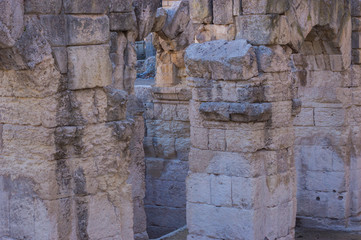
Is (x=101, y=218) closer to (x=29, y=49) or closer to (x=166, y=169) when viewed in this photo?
(x=29, y=49)

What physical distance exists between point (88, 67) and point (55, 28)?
35 cm

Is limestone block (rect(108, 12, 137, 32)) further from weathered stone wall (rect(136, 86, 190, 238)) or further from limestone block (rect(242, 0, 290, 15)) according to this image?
weathered stone wall (rect(136, 86, 190, 238))

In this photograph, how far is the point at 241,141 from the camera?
291 inches

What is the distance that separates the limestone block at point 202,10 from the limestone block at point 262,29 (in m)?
0.38

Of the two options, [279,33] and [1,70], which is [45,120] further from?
[279,33]

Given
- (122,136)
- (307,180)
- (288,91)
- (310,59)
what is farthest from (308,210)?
(122,136)

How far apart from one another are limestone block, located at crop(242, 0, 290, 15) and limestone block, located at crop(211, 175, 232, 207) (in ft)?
6.04

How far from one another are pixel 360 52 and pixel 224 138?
3.43 meters

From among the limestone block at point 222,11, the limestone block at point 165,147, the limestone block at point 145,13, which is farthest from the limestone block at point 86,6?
the limestone block at point 165,147

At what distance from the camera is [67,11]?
458cm

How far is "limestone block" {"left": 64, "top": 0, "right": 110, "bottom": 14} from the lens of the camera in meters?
4.57

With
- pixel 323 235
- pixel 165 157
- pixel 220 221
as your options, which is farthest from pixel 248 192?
pixel 165 157

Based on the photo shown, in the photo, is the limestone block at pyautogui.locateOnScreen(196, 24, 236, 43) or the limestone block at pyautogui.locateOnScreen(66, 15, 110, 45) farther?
the limestone block at pyautogui.locateOnScreen(196, 24, 236, 43)

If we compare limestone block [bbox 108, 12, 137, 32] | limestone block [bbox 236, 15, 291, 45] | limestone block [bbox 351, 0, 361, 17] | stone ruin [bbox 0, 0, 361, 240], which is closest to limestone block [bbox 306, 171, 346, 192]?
stone ruin [bbox 0, 0, 361, 240]
